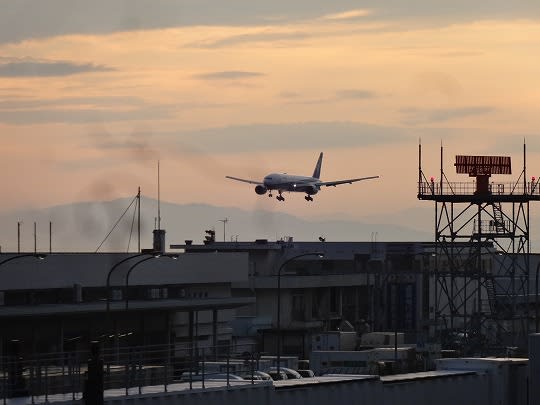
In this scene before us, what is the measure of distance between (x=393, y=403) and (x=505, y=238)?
76.5 meters

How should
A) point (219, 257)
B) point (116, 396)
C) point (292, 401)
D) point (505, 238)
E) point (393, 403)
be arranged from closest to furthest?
point (116, 396) < point (292, 401) < point (393, 403) < point (505, 238) < point (219, 257)

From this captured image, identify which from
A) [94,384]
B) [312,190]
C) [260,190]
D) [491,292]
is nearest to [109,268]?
[491,292]

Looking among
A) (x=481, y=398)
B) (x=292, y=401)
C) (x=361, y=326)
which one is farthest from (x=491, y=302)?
(x=292, y=401)

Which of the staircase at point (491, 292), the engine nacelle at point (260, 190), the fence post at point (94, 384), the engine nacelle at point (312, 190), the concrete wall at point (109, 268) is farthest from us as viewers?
the engine nacelle at point (312, 190)

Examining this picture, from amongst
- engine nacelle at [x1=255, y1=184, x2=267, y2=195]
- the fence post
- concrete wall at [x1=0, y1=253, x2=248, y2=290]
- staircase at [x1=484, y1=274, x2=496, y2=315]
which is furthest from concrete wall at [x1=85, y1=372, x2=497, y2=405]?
engine nacelle at [x1=255, y1=184, x2=267, y2=195]

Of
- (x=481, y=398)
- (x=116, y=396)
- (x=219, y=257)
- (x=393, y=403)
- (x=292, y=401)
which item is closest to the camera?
(x=116, y=396)

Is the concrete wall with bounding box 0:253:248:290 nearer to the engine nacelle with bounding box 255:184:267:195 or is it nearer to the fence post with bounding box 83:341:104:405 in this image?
the engine nacelle with bounding box 255:184:267:195

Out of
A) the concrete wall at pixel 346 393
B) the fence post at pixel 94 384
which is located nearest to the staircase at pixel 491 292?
the concrete wall at pixel 346 393

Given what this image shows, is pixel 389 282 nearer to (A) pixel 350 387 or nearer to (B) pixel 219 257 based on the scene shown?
(B) pixel 219 257

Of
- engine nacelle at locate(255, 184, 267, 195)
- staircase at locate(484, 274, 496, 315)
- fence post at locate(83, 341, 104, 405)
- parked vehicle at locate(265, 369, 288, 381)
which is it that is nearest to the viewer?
fence post at locate(83, 341, 104, 405)

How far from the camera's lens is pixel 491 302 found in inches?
5167

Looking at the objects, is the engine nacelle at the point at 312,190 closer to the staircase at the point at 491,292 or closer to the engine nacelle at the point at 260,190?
the engine nacelle at the point at 260,190

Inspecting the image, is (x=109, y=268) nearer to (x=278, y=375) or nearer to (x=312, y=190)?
(x=278, y=375)

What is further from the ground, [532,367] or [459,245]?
[459,245]
